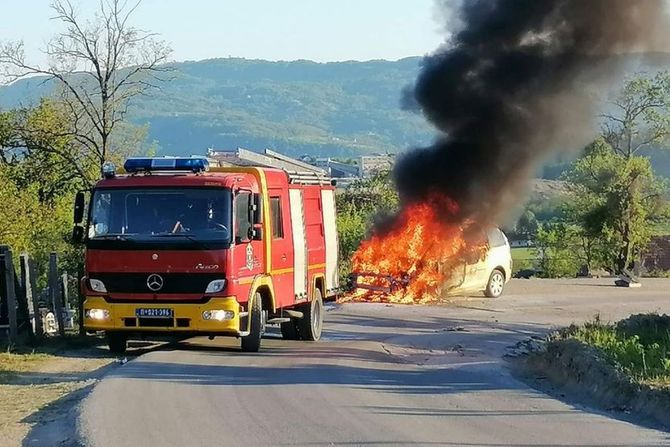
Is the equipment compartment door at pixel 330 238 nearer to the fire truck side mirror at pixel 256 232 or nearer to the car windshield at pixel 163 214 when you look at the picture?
the fire truck side mirror at pixel 256 232

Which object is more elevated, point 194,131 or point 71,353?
point 194,131

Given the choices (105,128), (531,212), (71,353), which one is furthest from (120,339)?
(531,212)

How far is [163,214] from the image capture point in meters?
14.0

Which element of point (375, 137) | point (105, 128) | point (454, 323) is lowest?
point (454, 323)

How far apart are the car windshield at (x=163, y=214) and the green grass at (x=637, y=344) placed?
5.11 m

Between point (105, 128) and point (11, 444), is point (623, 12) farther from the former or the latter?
point (11, 444)

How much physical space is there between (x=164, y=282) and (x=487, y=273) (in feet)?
45.7

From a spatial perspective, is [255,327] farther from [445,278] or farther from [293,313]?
[445,278]

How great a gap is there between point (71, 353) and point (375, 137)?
17088 cm

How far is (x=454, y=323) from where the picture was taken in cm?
2042

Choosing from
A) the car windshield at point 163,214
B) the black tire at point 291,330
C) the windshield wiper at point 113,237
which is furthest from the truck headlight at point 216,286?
the black tire at point 291,330

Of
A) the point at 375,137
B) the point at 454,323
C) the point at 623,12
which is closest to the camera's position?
the point at 454,323

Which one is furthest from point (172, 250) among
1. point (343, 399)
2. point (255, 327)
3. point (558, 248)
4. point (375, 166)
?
point (375, 166)

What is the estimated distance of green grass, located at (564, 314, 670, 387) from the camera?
11.1 meters
